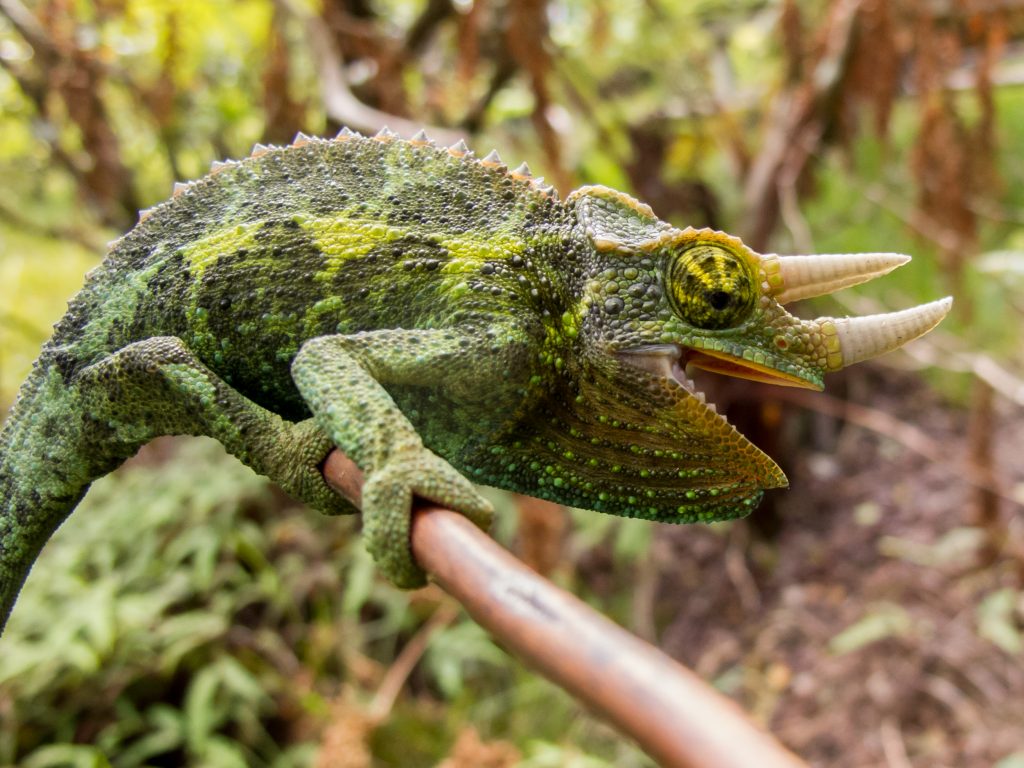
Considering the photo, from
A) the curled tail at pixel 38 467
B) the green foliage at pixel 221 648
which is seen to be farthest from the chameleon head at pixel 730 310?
the green foliage at pixel 221 648

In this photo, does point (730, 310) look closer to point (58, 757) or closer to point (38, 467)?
point (38, 467)

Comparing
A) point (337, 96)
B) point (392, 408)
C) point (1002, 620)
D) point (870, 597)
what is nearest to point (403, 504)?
Answer: point (392, 408)

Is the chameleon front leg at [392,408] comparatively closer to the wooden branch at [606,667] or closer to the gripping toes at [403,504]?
the gripping toes at [403,504]

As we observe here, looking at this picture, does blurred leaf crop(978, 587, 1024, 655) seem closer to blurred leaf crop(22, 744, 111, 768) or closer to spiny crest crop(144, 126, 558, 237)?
spiny crest crop(144, 126, 558, 237)

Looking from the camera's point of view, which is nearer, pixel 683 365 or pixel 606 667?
pixel 606 667

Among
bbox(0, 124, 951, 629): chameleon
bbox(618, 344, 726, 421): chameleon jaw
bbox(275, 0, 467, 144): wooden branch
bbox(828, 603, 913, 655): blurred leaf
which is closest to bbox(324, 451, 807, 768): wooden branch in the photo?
bbox(0, 124, 951, 629): chameleon

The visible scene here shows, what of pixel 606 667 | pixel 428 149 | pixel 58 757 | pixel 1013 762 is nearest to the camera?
pixel 606 667
